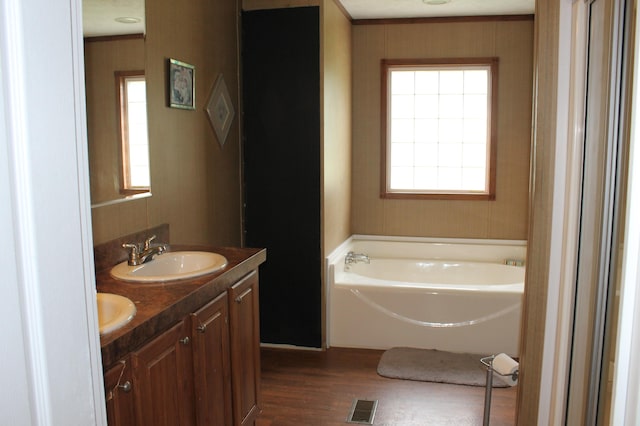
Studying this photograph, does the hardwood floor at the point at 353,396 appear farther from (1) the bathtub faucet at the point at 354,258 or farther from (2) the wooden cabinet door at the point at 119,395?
(2) the wooden cabinet door at the point at 119,395

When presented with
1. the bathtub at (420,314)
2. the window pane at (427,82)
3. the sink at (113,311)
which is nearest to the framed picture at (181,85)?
the sink at (113,311)

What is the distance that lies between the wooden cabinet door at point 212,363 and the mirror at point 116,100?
696 mm

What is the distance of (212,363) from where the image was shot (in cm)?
231

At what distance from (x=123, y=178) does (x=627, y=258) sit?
87.1 inches

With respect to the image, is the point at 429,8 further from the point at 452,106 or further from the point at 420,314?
the point at 420,314

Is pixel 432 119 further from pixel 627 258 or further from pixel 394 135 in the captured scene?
pixel 627 258

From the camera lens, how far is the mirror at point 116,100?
7.95 feet

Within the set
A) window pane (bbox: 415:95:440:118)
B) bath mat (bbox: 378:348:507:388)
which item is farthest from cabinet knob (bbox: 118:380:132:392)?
window pane (bbox: 415:95:440:118)

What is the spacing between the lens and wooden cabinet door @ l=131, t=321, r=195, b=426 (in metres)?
1.78

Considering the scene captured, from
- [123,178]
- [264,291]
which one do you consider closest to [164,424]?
[123,178]

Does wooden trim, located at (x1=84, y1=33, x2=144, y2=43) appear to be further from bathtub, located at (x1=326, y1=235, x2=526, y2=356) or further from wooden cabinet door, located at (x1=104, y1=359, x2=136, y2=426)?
bathtub, located at (x1=326, y1=235, x2=526, y2=356)

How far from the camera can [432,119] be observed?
17.0 feet

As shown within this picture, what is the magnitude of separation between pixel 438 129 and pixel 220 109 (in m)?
2.29

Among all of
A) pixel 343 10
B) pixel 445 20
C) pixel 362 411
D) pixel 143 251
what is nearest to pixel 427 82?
pixel 445 20
